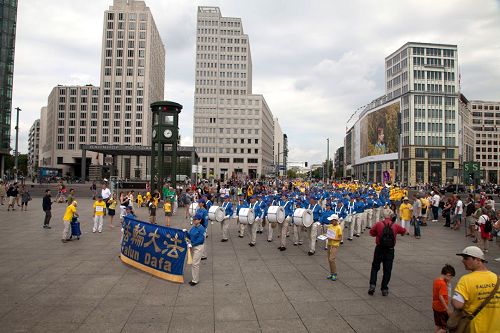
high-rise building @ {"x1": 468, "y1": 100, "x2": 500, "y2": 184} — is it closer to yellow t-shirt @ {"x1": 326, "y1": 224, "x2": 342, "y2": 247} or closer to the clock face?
the clock face

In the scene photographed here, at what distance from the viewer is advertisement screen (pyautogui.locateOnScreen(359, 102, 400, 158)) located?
3381 inches

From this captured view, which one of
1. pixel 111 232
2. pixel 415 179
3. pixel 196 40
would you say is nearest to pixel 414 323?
pixel 111 232

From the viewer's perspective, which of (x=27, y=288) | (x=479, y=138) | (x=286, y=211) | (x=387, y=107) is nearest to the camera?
(x=27, y=288)

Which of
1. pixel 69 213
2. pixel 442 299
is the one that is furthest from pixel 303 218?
pixel 69 213

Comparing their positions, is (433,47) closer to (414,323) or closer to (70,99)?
(414,323)

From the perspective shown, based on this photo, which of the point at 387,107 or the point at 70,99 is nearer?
the point at 387,107

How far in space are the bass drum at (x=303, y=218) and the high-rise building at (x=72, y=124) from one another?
124m

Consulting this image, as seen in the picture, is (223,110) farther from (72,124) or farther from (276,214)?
(276,214)

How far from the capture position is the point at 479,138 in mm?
144500

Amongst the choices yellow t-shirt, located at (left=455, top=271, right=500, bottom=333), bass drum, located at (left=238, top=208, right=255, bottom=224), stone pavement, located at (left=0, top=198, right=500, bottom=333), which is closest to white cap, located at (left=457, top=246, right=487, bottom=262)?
yellow t-shirt, located at (left=455, top=271, right=500, bottom=333)

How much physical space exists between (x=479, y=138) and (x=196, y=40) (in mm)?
121353

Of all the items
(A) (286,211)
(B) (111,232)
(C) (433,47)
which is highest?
(C) (433,47)

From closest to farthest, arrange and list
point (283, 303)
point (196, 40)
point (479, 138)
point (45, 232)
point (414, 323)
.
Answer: point (414, 323) < point (283, 303) < point (45, 232) < point (196, 40) < point (479, 138)

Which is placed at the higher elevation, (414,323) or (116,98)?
(116,98)
